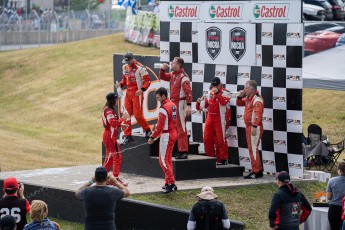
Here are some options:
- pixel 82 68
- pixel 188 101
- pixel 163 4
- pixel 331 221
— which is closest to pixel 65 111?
pixel 82 68

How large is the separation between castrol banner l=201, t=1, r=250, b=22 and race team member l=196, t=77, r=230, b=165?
1.32 metres

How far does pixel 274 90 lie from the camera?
1517 cm

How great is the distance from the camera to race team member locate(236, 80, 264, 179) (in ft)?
48.6

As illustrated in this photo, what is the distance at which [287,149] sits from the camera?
15.2 meters

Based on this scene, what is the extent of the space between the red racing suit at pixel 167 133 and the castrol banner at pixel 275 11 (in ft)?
8.49

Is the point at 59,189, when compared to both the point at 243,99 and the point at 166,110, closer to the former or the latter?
the point at 166,110

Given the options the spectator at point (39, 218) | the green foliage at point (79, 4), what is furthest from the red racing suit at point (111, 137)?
the green foliage at point (79, 4)

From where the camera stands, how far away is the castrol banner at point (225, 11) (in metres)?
15.8

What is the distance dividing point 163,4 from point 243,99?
295 centimetres

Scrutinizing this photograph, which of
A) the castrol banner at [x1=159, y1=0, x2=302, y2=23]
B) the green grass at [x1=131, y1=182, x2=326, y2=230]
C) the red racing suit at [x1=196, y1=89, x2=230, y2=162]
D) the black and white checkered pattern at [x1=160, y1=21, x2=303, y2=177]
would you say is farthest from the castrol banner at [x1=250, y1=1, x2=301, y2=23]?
the green grass at [x1=131, y1=182, x2=326, y2=230]

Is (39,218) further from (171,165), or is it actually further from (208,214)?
(171,165)

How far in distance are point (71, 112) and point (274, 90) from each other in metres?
15.8

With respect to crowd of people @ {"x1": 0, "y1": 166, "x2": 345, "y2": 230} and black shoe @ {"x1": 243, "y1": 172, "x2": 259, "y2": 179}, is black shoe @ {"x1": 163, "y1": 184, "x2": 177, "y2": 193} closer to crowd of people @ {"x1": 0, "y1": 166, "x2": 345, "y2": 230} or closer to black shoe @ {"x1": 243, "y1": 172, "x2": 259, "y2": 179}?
black shoe @ {"x1": 243, "y1": 172, "x2": 259, "y2": 179}

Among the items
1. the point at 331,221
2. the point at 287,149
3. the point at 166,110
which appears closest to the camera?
the point at 331,221
